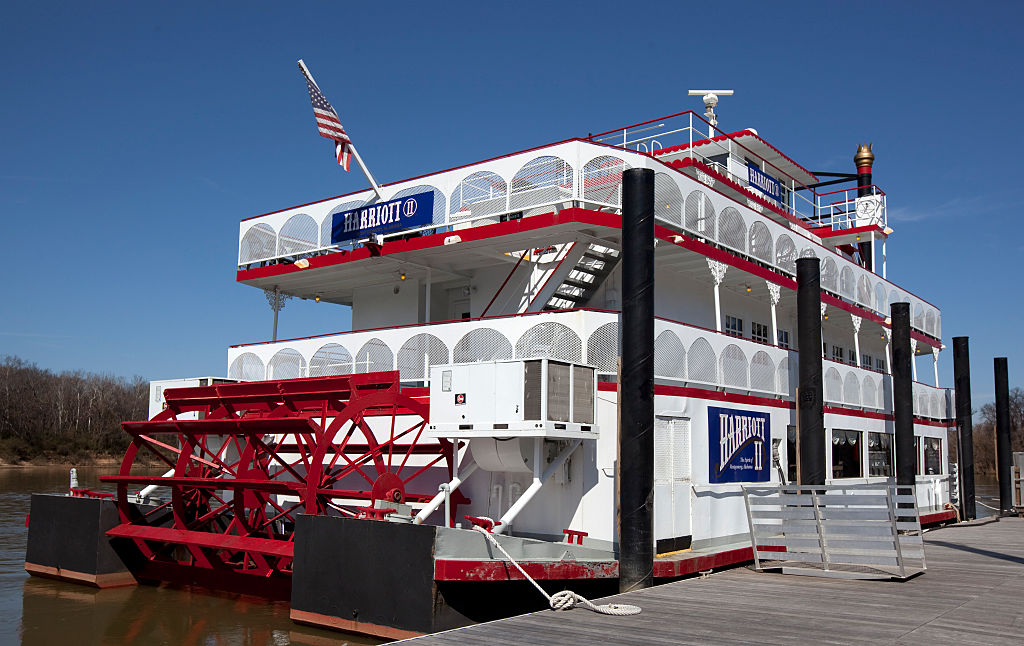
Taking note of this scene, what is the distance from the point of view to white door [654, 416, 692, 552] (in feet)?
35.5

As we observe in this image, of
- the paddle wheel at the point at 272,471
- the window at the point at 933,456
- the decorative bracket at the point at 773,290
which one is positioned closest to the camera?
the paddle wheel at the point at 272,471

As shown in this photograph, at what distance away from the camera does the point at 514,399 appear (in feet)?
32.4

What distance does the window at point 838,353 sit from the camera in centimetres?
2089

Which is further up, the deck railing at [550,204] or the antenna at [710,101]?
the antenna at [710,101]

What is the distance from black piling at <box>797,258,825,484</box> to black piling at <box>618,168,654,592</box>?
193 inches

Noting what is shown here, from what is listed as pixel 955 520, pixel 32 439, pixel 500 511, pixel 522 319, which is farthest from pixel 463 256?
pixel 32 439

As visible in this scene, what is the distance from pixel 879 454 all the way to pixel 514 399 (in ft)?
36.6

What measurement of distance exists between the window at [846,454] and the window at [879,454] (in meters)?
0.60

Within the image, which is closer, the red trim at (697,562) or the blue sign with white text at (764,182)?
the red trim at (697,562)

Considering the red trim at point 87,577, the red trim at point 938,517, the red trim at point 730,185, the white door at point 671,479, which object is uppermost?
the red trim at point 730,185

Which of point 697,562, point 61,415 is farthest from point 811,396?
point 61,415

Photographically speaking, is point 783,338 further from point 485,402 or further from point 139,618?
point 139,618

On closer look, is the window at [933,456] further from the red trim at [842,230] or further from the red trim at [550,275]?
the red trim at [550,275]

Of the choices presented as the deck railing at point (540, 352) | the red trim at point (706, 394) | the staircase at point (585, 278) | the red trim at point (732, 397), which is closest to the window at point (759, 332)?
the deck railing at point (540, 352)
